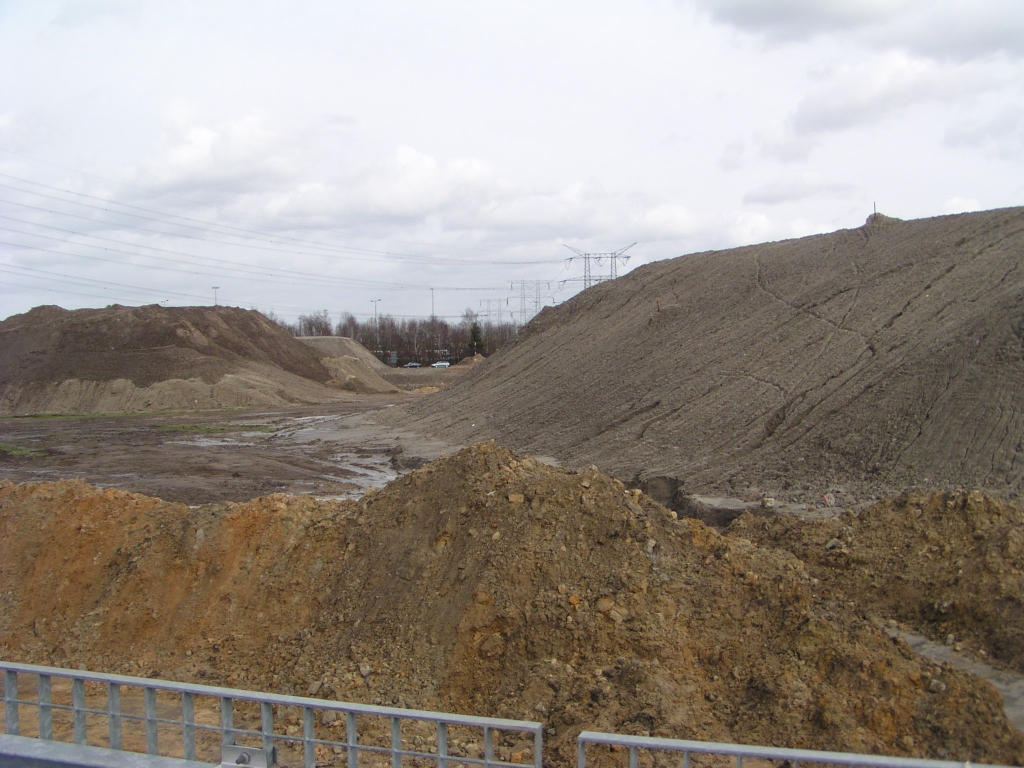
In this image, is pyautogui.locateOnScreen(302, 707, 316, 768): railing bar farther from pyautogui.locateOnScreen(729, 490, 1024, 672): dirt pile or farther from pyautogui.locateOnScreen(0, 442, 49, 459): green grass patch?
pyautogui.locateOnScreen(0, 442, 49, 459): green grass patch

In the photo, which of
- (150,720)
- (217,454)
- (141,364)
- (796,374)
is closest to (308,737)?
(150,720)

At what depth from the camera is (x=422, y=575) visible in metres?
7.11

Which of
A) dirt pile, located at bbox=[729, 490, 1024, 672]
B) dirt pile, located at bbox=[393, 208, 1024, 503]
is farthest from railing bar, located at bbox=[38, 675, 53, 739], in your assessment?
dirt pile, located at bbox=[393, 208, 1024, 503]

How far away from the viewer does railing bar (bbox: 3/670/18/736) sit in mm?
4379

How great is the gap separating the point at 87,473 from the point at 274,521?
14490mm

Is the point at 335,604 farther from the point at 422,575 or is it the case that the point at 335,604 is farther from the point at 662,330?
the point at 662,330

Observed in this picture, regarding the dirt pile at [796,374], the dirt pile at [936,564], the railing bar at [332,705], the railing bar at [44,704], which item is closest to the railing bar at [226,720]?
the railing bar at [332,705]

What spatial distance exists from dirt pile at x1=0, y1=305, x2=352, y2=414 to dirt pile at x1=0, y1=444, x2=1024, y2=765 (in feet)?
115

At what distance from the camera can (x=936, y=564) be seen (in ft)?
24.0

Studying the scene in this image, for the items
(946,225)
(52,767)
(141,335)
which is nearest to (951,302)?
(946,225)

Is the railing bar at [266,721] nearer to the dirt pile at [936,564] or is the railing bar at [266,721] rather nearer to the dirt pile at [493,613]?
the dirt pile at [493,613]

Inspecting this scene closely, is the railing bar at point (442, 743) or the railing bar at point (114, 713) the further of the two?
the railing bar at point (114, 713)

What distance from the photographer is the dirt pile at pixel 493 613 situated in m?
5.38

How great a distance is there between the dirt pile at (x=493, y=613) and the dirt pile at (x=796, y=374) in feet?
24.3
